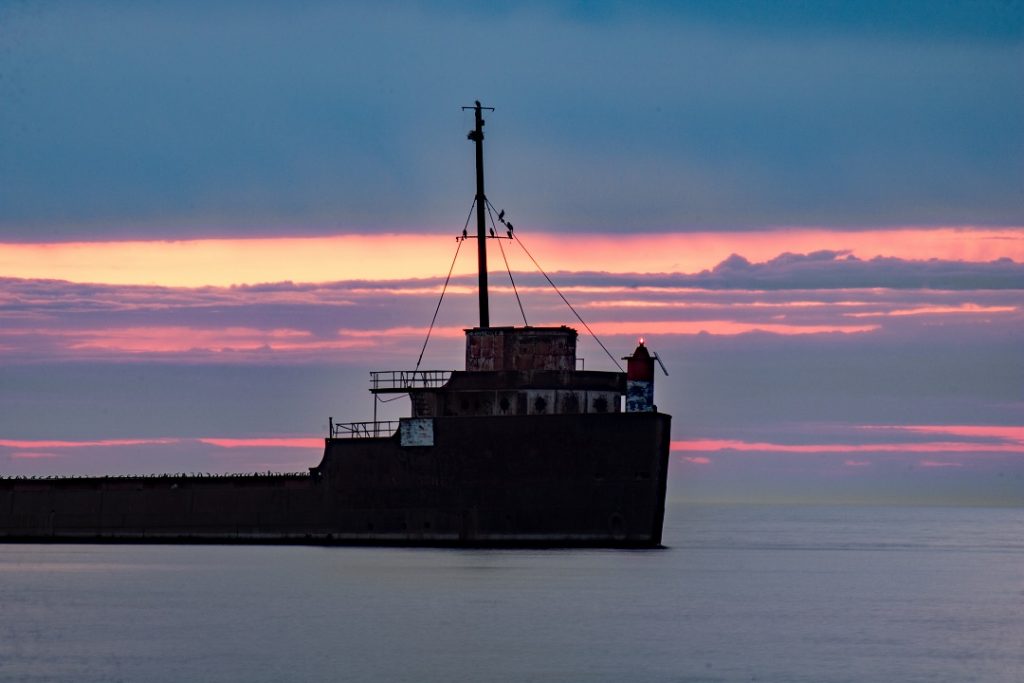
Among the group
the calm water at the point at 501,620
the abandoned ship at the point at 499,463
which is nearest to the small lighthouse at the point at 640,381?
the abandoned ship at the point at 499,463

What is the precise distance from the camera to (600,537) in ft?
208

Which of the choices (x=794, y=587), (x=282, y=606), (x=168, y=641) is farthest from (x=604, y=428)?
(x=168, y=641)

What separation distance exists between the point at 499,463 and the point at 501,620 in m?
13.7

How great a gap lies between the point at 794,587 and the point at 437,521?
13.8 metres

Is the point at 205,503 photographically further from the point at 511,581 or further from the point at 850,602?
the point at 850,602

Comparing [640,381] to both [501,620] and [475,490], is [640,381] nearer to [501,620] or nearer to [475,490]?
[475,490]

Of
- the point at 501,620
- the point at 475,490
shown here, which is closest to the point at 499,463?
the point at 475,490

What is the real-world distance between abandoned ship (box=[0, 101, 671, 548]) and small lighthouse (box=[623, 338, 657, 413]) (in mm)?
38

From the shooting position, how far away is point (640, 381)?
64062mm

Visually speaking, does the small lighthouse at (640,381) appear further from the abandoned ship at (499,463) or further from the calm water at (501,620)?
the calm water at (501,620)

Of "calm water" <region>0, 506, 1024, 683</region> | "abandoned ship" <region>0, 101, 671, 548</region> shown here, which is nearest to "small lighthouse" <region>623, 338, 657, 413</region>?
"abandoned ship" <region>0, 101, 671, 548</region>

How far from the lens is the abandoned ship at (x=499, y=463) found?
6306 centimetres

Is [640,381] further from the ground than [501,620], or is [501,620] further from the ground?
[640,381]

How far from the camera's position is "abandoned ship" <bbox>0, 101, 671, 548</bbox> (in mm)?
63062
